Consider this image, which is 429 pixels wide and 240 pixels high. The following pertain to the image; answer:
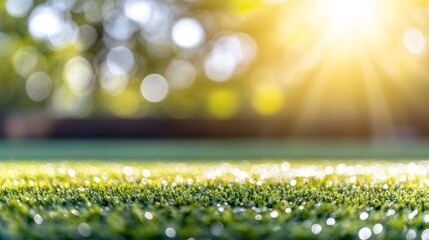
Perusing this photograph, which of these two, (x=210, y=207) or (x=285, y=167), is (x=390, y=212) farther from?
(x=285, y=167)

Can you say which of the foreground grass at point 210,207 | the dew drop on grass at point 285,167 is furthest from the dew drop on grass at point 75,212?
the dew drop on grass at point 285,167

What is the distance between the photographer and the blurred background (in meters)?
15.7

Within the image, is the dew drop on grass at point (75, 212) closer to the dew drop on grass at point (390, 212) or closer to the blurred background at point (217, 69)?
the dew drop on grass at point (390, 212)

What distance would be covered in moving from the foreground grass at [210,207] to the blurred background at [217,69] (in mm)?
2488

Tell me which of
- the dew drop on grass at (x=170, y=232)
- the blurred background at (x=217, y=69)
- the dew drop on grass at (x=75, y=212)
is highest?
the blurred background at (x=217, y=69)

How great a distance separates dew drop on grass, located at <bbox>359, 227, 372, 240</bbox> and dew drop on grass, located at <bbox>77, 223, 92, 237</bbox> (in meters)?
0.82

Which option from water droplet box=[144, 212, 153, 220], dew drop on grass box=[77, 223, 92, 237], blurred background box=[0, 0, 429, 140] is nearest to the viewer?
dew drop on grass box=[77, 223, 92, 237]

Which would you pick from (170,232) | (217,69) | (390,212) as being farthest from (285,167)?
(217,69)

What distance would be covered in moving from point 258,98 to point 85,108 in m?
13.9

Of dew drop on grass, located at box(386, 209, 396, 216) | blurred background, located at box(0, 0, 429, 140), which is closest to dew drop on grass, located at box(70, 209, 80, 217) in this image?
dew drop on grass, located at box(386, 209, 396, 216)

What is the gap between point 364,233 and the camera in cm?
180

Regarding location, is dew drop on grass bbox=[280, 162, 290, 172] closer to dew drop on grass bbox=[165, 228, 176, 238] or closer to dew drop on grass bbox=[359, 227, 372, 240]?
dew drop on grass bbox=[359, 227, 372, 240]

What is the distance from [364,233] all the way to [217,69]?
29025mm

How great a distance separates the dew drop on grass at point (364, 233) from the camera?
5.81ft
